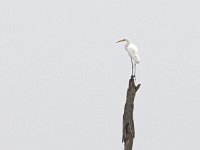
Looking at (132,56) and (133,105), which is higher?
(132,56)

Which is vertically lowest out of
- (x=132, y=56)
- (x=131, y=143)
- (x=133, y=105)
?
(x=131, y=143)

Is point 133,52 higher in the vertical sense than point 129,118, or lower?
higher

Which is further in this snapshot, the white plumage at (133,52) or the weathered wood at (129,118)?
the white plumage at (133,52)

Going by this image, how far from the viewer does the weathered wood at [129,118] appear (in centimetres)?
870

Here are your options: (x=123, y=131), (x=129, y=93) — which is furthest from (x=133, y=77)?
(x=123, y=131)

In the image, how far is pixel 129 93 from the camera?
8.70 meters

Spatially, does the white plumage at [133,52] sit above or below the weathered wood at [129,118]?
above

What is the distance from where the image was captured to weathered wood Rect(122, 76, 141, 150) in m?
8.70

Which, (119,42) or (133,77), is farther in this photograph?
(119,42)

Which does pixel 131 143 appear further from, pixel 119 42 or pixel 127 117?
pixel 119 42

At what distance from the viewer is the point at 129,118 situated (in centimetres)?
886

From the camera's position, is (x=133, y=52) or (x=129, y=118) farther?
(x=133, y=52)

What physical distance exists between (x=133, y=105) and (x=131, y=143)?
0.91 m

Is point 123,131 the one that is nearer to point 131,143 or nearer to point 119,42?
point 131,143
